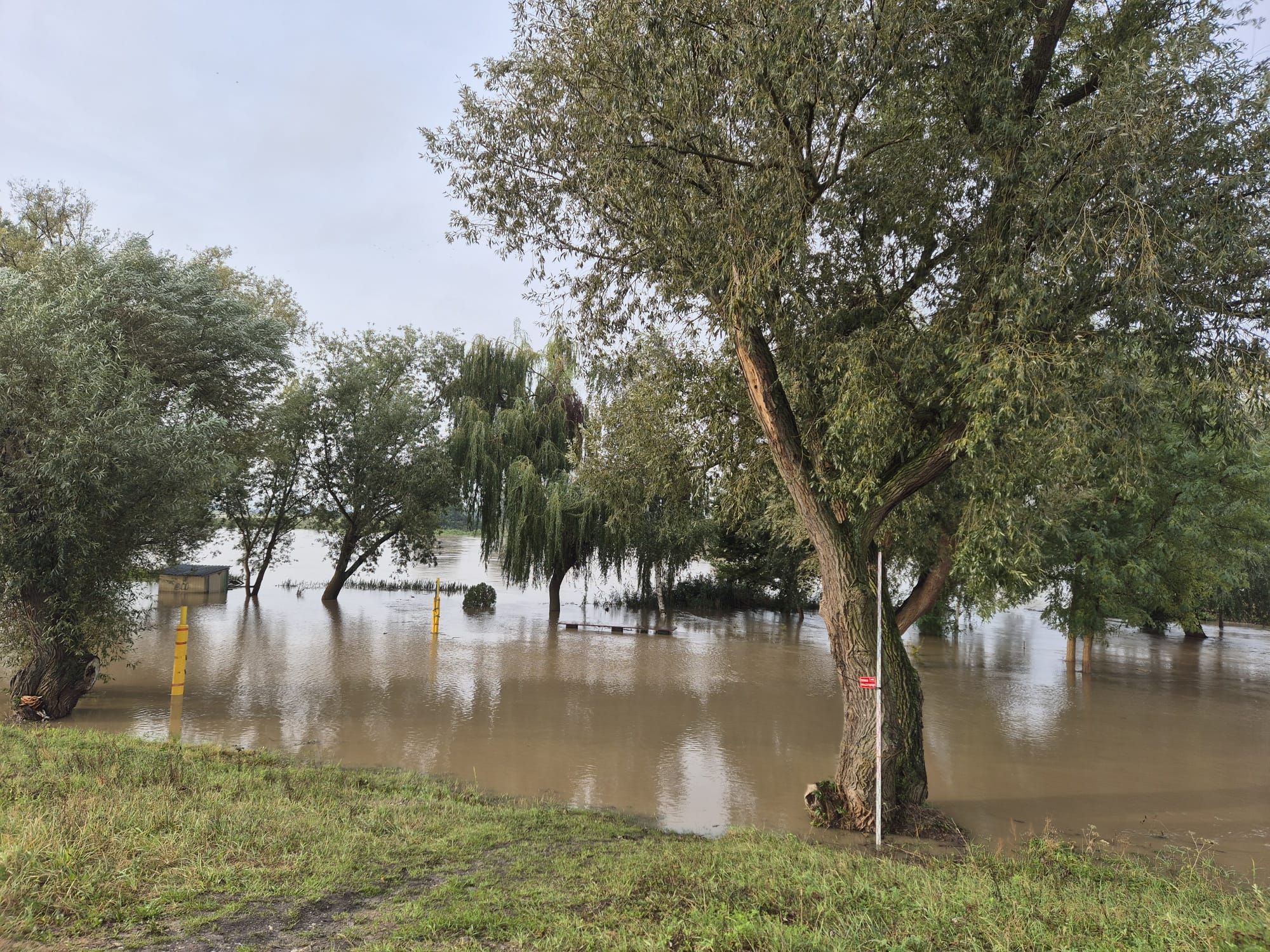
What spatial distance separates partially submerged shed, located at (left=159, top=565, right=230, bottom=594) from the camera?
26703mm

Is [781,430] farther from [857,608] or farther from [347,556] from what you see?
[347,556]

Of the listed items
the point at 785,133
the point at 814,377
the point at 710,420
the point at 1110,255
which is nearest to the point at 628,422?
the point at 710,420

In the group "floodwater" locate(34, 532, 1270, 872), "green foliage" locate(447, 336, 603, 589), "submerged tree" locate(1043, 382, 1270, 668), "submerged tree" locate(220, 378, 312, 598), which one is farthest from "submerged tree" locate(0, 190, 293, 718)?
"submerged tree" locate(1043, 382, 1270, 668)

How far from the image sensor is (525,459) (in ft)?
77.7

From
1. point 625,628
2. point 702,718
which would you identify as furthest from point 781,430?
point 625,628

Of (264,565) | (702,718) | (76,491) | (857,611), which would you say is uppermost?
(76,491)

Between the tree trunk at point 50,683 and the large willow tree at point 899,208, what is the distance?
30.3ft

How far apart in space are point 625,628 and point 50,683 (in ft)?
48.2

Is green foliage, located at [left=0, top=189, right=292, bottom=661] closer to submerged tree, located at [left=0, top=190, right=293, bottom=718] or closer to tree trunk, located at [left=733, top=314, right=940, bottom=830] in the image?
submerged tree, located at [left=0, top=190, right=293, bottom=718]

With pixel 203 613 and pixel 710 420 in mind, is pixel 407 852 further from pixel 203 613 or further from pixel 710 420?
pixel 203 613

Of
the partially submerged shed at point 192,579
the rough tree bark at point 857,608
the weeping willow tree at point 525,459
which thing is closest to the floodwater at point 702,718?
the rough tree bark at point 857,608

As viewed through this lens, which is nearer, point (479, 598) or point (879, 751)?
point (879, 751)

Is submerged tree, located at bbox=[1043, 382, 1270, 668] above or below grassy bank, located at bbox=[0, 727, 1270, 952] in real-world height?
above

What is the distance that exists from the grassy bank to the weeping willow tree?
15273 millimetres
